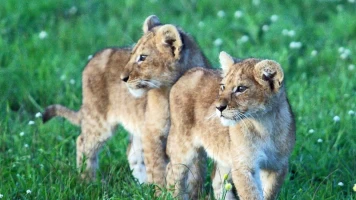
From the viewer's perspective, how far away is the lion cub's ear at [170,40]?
336 inches

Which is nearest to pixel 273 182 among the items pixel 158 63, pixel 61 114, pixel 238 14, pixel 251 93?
pixel 251 93

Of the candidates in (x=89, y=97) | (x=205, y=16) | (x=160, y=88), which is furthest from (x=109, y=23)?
(x=160, y=88)

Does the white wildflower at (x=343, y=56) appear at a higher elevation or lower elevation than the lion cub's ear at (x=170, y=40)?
lower

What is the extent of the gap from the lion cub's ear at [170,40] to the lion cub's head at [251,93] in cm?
107

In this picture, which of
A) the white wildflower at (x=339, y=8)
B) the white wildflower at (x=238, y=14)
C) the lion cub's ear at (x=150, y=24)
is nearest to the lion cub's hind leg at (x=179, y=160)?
the lion cub's ear at (x=150, y=24)

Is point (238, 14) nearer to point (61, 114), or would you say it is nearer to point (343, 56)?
point (343, 56)

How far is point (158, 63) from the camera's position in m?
8.57

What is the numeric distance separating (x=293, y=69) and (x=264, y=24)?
151 centimetres

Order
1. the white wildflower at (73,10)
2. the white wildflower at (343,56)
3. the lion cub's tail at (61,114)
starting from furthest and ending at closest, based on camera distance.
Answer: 1. the white wildflower at (73,10)
2. the white wildflower at (343,56)
3. the lion cub's tail at (61,114)

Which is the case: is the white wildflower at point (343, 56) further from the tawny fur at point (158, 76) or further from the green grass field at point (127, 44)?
the tawny fur at point (158, 76)

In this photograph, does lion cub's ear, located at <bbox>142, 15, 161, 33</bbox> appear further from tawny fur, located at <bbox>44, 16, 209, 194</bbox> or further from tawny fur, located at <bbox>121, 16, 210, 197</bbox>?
tawny fur, located at <bbox>121, 16, 210, 197</bbox>

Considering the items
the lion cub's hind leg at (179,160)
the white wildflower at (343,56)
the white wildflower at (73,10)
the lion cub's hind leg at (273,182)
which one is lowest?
the lion cub's hind leg at (273,182)

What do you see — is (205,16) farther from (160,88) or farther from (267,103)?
(267,103)

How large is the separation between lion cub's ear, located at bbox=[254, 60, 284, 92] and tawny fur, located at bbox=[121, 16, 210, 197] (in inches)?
47.8
